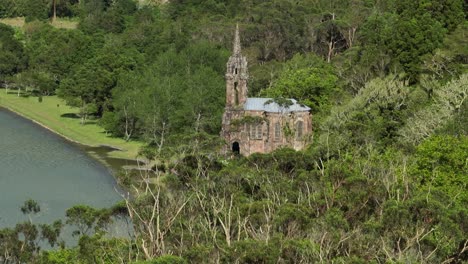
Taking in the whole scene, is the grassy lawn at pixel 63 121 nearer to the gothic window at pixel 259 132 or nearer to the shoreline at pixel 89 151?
the shoreline at pixel 89 151

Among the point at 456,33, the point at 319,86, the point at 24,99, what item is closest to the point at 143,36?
the point at 24,99

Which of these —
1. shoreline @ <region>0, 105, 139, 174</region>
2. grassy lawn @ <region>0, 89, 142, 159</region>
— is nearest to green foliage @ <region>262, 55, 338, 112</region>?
grassy lawn @ <region>0, 89, 142, 159</region>

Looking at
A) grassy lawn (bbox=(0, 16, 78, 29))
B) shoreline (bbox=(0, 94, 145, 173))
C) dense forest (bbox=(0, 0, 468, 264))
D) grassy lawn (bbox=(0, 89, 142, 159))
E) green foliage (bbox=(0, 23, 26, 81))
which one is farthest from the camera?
grassy lawn (bbox=(0, 16, 78, 29))

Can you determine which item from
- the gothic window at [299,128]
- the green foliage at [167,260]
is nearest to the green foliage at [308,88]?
the gothic window at [299,128]

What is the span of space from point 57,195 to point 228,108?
21.3 m

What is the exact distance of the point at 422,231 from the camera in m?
45.8

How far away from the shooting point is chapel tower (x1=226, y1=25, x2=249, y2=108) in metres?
93.9

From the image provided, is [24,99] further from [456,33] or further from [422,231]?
[422,231]

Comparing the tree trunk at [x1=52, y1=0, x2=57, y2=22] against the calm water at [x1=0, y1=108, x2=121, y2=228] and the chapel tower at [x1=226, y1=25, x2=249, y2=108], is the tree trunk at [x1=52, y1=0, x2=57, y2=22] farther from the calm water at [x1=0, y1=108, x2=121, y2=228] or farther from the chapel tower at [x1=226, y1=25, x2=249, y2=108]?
the chapel tower at [x1=226, y1=25, x2=249, y2=108]

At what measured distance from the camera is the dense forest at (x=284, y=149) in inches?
1900

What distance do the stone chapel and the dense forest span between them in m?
2.23

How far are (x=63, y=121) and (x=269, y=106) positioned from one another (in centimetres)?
3945

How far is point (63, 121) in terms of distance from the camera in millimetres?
121688

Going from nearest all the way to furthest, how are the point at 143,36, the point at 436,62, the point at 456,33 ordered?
1. the point at 436,62
2. the point at 456,33
3. the point at 143,36
